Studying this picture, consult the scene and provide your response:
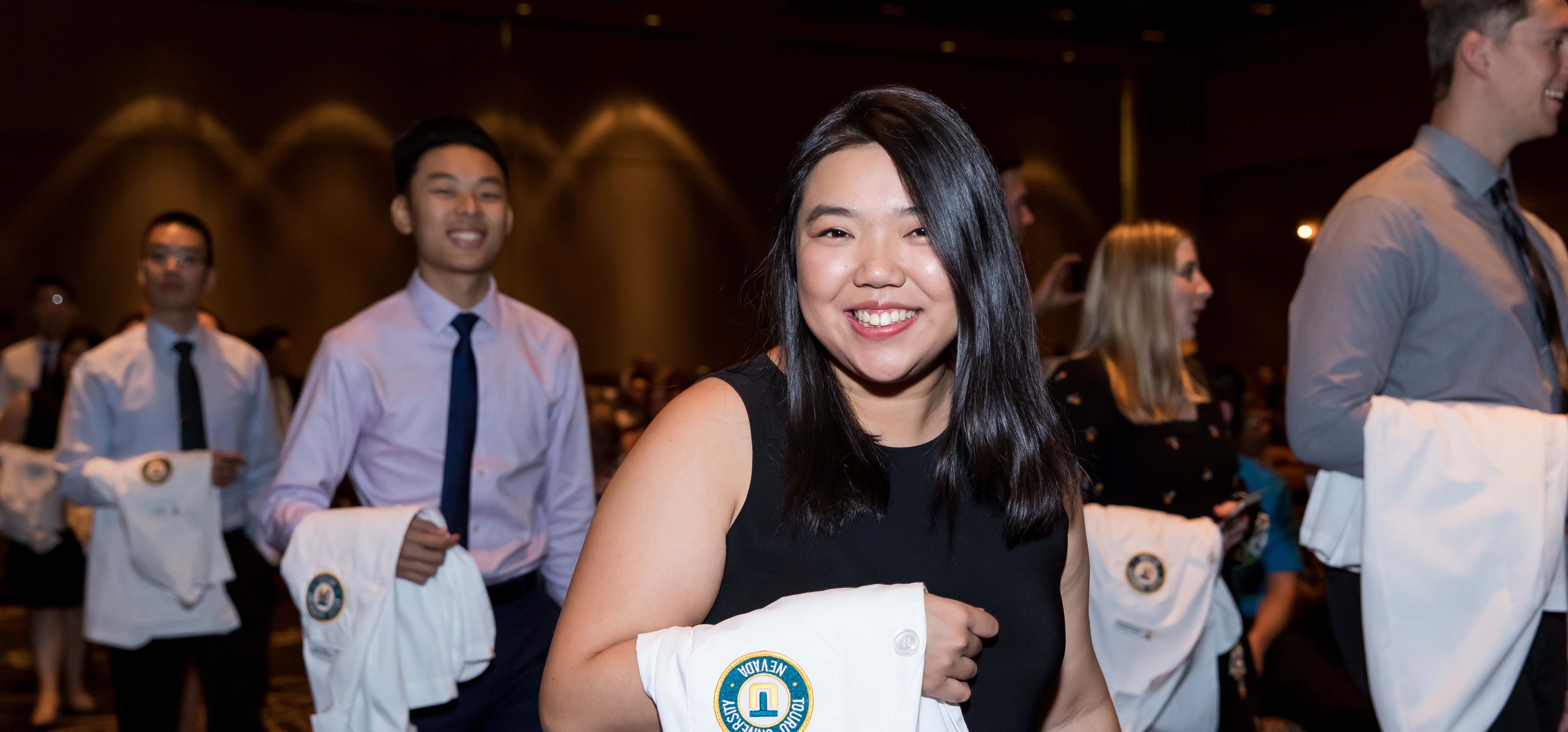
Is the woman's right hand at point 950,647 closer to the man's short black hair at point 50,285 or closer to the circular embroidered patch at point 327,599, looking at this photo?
the circular embroidered patch at point 327,599

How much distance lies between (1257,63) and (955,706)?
10.7m

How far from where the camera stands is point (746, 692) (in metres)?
1.03

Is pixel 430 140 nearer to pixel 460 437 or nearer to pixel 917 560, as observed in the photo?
pixel 460 437

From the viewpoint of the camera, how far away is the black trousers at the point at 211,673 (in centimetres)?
324

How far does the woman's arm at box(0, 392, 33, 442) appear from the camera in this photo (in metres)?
4.64

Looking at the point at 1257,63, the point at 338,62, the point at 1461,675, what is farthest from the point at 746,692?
the point at 1257,63

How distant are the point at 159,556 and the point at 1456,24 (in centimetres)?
324

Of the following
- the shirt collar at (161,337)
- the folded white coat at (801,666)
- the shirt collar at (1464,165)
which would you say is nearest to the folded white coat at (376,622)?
the folded white coat at (801,666)

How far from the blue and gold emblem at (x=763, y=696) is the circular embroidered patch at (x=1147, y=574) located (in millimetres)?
1552

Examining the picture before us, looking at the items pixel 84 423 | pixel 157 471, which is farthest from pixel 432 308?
pixel 84 423

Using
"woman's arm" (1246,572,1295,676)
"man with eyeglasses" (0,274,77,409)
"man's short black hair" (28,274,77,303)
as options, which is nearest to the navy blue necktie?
"woman's arm" (1246,572,1295,676)

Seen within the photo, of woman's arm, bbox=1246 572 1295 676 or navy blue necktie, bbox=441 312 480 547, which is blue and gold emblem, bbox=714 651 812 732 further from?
woman's arm, bbox=1246 572 1295 676

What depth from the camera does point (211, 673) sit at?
3.30 m

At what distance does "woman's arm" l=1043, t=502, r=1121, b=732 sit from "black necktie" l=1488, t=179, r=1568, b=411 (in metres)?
1.16
